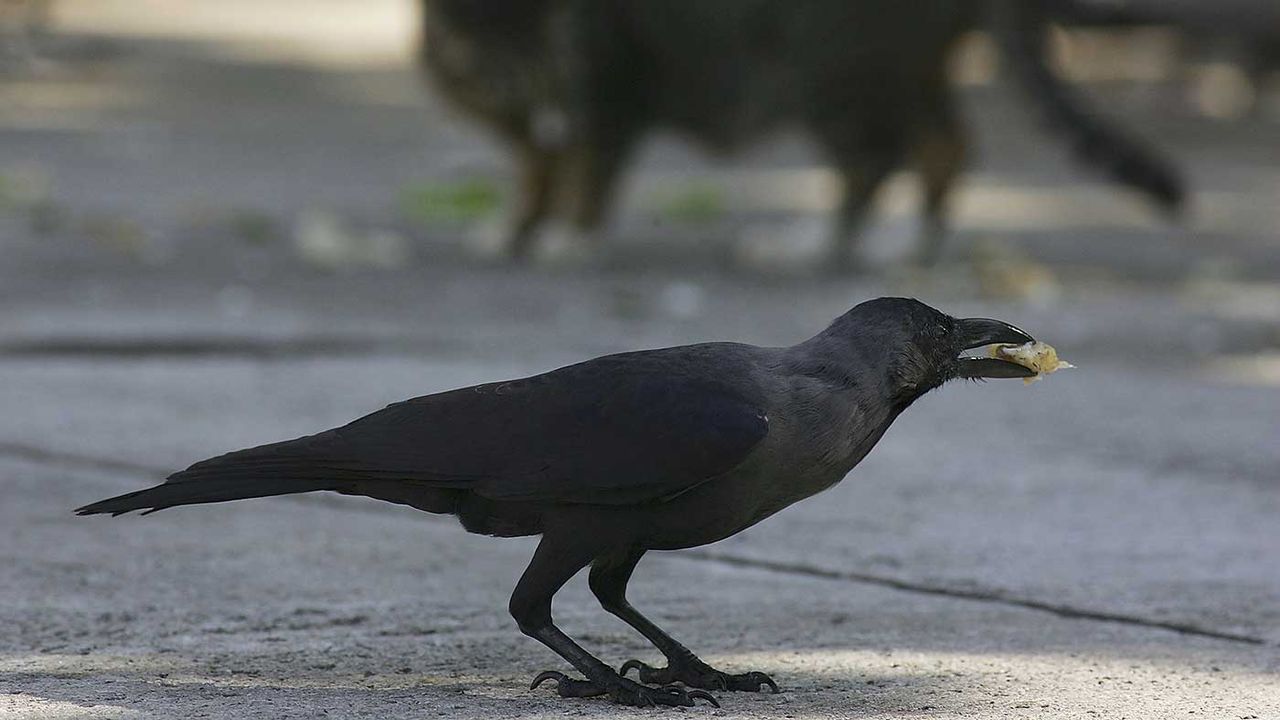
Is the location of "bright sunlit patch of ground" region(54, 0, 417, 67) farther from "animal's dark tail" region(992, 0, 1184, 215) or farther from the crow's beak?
the crow's beak

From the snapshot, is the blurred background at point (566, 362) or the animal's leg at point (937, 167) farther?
the animal's leg at point (937, 167)

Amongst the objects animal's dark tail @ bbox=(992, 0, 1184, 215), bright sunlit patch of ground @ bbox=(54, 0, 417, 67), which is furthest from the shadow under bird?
bright sunlit patch of ground @ bbox=(54, 0, 417, 67)

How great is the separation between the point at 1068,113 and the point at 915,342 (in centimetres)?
644

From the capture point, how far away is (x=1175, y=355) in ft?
25.5

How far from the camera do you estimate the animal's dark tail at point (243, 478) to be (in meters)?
3.44

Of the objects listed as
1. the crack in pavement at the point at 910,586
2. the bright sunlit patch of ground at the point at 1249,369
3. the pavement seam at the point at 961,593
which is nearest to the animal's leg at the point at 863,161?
the bright sunlit patch of ground at the point at 1249,369

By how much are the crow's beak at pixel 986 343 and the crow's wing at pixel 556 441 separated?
1.42 ft

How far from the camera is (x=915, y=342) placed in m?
3.50

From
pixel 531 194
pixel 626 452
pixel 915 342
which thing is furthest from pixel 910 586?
→ pixel 531 194

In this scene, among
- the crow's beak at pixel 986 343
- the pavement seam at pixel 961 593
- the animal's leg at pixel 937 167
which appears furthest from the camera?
the animal's leg at pixel 937 167

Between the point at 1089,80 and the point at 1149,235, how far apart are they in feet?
31.8

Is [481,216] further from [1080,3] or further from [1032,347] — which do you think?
[1032,347]

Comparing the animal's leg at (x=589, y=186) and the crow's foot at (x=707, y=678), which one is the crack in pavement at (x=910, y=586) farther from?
the animal's leg at (x=589, y=186)

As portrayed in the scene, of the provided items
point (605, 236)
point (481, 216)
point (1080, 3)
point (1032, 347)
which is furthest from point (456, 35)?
point (1032, 347)
